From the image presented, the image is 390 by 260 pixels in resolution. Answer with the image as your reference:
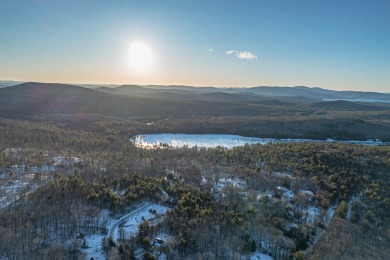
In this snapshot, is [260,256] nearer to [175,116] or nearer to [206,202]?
[206,202]

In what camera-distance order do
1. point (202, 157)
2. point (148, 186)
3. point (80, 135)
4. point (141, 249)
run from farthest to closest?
point (80, 135)
point (202, 157)
point (148, 186)
point (141, 249)

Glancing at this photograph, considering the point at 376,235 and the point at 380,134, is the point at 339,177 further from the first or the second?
the point at 380,134

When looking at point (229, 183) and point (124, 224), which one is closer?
point (124, 224)

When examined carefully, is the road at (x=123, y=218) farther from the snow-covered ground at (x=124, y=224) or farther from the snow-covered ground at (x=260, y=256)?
the snow-covered ground at (x=260, y=256)

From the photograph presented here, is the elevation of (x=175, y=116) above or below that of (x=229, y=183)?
below

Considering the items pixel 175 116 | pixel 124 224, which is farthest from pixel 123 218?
pixel 175 116

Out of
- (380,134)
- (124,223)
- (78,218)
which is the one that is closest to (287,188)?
(124,223)
